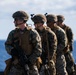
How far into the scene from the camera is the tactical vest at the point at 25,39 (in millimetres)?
10781

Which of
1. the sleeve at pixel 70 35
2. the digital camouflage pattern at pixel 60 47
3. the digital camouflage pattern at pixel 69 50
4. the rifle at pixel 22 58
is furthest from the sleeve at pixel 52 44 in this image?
the sleeve at pixel 70 35

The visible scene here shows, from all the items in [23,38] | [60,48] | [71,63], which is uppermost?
[23,38]

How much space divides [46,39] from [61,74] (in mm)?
2253

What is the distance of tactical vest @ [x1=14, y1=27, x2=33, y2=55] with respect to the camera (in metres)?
10.8

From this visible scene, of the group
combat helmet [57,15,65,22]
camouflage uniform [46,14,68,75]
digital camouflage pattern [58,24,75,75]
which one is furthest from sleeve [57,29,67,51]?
digital camouflage pattern [58,24,75,75]

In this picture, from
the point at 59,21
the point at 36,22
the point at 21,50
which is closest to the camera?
the point at 21,50

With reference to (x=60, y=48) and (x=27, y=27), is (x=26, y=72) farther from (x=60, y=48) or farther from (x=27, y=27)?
(x=60, y=48)

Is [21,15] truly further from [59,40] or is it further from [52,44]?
[59,40]

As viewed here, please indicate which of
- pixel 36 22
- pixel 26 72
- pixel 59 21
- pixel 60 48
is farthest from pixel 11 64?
pixel 59 21

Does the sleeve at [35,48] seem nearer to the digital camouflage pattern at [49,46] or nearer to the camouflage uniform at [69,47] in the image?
the digital camouflage pattern at [49,46]

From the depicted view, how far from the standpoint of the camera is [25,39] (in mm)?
10797

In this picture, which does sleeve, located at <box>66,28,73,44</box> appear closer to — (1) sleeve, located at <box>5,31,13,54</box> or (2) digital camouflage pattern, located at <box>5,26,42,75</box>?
(2) digital camouflage pattern, located at <box>5,26,42,75</box>

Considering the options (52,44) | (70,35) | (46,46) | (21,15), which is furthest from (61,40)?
(21,15)

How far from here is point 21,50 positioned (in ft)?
35.1
